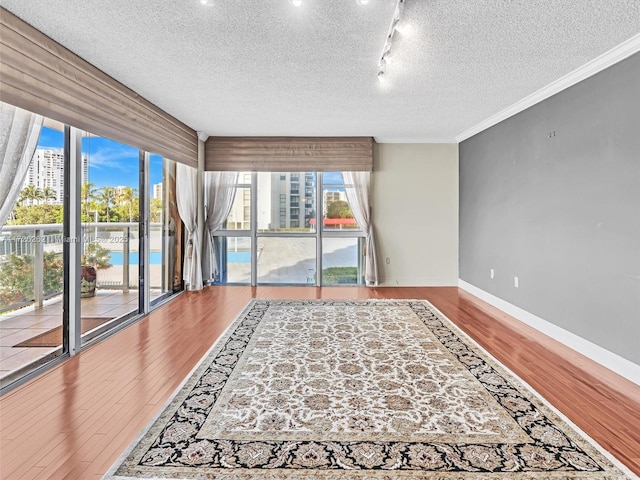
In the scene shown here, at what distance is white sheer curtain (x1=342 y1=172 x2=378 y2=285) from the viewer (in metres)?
6.35

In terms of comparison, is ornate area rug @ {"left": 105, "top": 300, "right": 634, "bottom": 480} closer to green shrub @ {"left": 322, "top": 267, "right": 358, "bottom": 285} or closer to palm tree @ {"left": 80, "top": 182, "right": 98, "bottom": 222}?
palm tree @ {"left": 80, "top": 182, "right": 98, "bottom": 222}

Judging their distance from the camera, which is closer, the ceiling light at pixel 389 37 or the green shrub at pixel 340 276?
the ceiling light at pixel 389 37

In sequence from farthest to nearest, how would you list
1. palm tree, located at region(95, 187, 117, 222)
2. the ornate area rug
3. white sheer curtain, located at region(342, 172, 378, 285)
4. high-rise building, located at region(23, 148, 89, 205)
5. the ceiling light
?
1. white sheer curtain, located at region(342, 172, 378, 285)
2. palm tree, located at region(95, 187, 117, 222)
3. high-rise building, located at region(23, 148, 89, 205)
4. the ceiling light
5. the ornate area rug

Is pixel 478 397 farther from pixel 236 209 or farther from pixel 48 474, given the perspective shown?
pixel 236 209

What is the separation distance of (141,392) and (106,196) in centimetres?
229

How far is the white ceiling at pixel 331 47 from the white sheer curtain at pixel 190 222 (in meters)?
1.38

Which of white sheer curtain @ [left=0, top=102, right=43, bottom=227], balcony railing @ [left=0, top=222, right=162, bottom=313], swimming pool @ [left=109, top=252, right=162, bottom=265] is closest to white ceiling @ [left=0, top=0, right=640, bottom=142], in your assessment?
white sheer curtain @ [left=0, top=102, right=43, bottom=227]

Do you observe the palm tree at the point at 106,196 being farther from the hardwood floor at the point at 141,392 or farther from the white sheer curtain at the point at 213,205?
the white sheer curtain at the point at 213,205

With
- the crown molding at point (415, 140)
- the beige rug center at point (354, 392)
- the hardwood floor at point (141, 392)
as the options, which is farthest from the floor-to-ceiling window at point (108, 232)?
the crown molding at point (415, 140)

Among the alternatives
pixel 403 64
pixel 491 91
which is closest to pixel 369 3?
pixel 403 64

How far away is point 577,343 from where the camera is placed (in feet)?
11.4

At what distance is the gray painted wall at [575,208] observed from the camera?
2908mm

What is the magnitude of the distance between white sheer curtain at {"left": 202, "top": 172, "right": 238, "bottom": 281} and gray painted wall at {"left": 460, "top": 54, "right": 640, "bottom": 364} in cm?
421

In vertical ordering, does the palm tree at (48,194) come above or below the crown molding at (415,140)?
below
